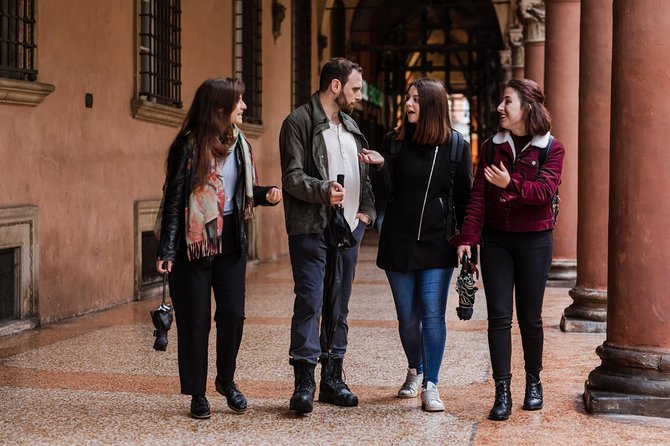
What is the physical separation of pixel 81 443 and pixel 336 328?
1507 millimetres

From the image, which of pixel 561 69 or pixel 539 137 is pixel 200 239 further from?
pixel 561 69

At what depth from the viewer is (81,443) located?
5012mm

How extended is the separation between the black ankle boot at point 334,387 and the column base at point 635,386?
1182 millimetres

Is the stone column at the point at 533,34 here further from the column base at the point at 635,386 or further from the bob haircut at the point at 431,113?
the column base at the point at 635,386

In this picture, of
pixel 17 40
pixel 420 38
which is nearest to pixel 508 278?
pixel 17 40

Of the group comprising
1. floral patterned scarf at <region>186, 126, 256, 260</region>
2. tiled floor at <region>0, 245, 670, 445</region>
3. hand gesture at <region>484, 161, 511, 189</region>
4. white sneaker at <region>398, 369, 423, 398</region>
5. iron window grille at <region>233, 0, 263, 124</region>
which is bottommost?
tiled floor at <region>0, 245, 670, 445</region>

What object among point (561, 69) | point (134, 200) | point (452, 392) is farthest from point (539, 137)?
point (561, 69)

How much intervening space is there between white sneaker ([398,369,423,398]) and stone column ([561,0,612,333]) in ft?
10.5

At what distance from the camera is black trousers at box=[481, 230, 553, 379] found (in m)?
5.67

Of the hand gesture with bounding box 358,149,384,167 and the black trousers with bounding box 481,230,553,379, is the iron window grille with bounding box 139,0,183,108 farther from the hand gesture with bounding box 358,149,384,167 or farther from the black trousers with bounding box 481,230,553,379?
the black trousers with bounding box 481,230,553,379

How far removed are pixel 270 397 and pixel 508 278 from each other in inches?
55.0

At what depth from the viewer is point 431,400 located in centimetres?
575

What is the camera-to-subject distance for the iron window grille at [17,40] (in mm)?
8820

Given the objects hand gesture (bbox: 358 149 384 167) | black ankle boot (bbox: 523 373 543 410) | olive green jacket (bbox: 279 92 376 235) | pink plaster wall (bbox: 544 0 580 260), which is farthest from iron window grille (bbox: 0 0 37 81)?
pink plaster wall (bbox: 544 0 580 260)
